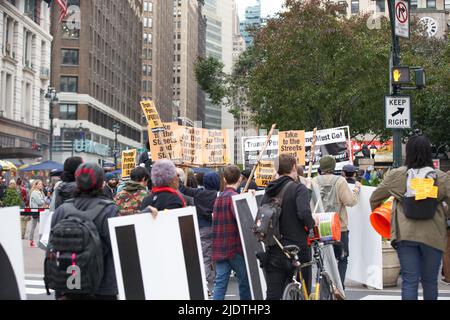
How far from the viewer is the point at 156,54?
410 feet

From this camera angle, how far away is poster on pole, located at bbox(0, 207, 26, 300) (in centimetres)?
519

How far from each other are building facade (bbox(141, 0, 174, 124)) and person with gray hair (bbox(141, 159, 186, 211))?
4472 inches

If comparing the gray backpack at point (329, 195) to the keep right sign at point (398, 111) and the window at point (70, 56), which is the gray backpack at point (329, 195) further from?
the window at point (70, 56)

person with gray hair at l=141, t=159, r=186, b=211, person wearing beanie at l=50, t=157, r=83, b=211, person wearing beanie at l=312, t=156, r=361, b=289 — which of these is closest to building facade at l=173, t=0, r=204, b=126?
person wearing beanie at l=312, t=156, r=361, b=289

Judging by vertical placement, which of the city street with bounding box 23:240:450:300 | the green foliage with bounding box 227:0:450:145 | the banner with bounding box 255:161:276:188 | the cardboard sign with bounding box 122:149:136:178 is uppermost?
the green foliage with bounding box 227:0:450:145

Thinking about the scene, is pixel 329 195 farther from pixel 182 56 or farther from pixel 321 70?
pixel 182 56

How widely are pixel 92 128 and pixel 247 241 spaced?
69907mm

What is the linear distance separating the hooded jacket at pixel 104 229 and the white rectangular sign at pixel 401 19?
33.3 ft

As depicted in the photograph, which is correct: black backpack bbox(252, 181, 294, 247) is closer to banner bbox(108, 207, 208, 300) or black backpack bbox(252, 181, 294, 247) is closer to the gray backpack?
banner bbox(108, 207, 208, 300)

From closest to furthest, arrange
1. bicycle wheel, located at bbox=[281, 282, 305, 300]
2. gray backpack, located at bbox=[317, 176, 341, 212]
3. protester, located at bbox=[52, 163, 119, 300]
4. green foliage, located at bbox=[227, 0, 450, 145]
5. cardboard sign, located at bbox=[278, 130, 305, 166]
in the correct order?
protester, located at bbox=[52, 163, 119, 300], bicycle wheel, located at bbox=[281, 282, 305, 300], gray backpack, located at bbox=[317, 176, 341, 212], cardboard sign, located at bbox=[278, 130, 305, 166], green foliage, located at bbox=[227, 0, 450, 145]

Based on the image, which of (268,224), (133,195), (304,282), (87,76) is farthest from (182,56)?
(268,224)

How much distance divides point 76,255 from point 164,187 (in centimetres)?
193

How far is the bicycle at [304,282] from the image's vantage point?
21.4ft

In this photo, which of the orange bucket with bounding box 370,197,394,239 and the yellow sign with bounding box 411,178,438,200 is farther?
the orange bucket with bounding box 370,197,394,239
